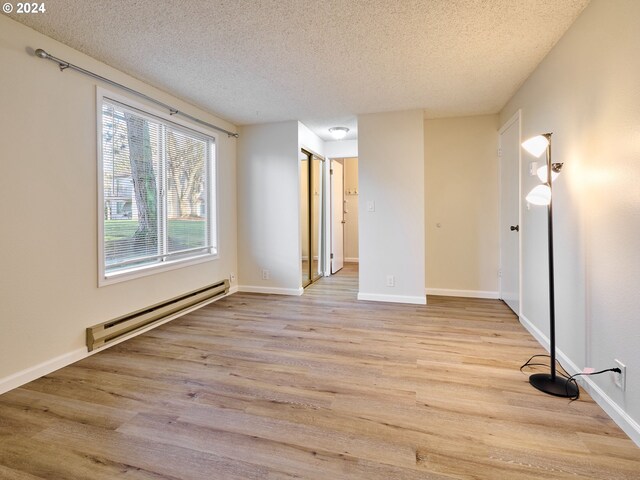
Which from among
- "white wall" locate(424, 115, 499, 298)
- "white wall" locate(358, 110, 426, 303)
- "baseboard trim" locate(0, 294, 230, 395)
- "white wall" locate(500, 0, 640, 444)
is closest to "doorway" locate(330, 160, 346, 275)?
"white wall" locate(358, 110, 426, 303)

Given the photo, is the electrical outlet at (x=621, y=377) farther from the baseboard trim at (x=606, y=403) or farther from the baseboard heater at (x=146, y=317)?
the baseboard heater at (x=146, y=317)

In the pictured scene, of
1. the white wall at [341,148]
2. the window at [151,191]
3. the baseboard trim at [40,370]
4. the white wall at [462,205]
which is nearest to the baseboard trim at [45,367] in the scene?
the baseboard trim at [40,370]

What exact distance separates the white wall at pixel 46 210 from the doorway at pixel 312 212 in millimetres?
2658

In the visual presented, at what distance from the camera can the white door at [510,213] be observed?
11.1 feet

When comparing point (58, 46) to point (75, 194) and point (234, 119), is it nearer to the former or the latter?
point (75, 194)

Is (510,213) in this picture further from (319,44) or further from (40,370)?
(40,370)

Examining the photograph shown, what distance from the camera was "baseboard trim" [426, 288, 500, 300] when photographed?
4.23 m

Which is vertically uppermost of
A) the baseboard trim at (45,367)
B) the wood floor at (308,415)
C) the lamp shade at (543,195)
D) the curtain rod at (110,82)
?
the curtain rod at (110,82)

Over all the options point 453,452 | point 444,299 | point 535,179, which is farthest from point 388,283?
point 453,452

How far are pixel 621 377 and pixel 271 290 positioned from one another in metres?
3.73

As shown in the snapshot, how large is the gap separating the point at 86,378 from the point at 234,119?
337 centimetres

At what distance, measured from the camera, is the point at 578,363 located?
2.09 metres

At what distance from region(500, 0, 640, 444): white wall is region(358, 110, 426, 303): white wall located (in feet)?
4.83

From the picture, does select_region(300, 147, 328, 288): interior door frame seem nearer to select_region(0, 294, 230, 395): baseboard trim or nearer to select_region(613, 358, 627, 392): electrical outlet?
select_region(0, 294, 230, 395): baseboard trim
